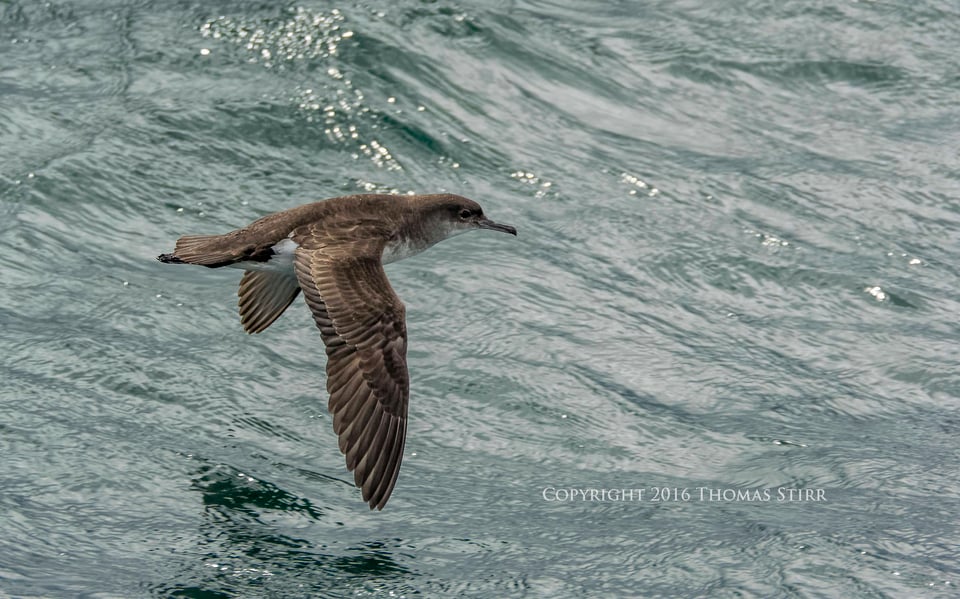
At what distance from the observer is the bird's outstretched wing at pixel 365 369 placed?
22.6ft

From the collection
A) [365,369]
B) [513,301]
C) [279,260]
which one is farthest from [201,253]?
[513,301]

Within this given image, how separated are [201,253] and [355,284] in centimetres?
99

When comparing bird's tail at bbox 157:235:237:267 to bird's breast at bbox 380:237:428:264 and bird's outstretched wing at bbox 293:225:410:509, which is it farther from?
bird's breast at bbox 380:237:428:264

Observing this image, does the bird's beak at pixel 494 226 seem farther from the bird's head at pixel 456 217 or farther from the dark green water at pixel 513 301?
the dark green water at pixel 513 301

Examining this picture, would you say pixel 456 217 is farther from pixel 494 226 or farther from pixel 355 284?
pixel 355 284

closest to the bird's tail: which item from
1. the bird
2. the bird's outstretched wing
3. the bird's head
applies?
the bird

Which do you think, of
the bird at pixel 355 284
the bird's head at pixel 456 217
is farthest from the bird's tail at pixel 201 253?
the bird's head at pixel 456 217

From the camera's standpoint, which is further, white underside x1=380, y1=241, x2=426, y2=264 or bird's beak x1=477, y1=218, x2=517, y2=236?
bird's beak x1=477, y1=218, x2=517, y2=236

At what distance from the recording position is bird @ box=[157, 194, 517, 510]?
6.94m

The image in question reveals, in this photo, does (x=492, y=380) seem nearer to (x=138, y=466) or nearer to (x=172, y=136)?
(x=138, y=466)

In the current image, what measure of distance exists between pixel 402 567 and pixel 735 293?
3847 millimetres

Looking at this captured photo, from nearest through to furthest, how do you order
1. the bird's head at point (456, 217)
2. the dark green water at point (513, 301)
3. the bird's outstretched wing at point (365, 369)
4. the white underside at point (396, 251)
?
the bird's outstretched wing at point (365, 369) → the dark green water at point (513, 301) → the white underside at point (396, 251) → the bird's head at point (456, 217)

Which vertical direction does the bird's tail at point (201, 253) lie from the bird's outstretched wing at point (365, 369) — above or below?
above

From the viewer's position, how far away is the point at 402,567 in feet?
22.8
